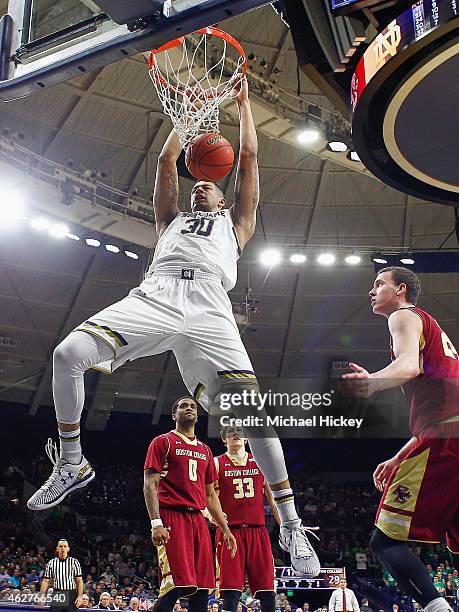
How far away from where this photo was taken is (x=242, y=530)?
23.4 feet

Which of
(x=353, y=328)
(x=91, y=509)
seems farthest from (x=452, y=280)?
(x=91, y=509)

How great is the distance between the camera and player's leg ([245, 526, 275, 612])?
6785 millimetres

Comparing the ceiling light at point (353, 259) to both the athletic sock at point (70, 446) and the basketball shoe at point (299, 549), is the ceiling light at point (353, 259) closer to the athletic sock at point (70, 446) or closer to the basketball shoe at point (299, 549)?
the basketball shoe at point (299, 549)

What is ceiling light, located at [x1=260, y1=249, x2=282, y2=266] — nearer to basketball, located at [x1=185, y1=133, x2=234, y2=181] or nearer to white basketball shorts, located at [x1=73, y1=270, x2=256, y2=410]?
basketball, located at [x1=185, y1=133, x2=234, y2=181]

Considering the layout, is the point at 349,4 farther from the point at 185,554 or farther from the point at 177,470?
the point at 185,554

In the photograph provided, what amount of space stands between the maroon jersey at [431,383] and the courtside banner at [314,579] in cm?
775

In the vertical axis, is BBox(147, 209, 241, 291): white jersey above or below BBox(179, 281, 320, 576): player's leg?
above

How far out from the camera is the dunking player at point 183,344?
4.23 metres

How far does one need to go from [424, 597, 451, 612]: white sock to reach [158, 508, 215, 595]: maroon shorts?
254 cm

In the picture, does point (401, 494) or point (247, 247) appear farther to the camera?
point (247, 247)

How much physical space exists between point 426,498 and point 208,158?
2.78m

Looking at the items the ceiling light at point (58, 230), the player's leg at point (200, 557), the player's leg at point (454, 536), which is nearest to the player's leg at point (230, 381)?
the player's leg at point (454, 536)

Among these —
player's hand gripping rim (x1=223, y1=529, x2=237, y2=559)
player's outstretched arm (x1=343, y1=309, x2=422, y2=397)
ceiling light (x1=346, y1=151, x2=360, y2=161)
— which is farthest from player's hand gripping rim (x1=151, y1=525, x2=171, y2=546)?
ceiling light (x1=346, y1=151, x2=360, y2=161)

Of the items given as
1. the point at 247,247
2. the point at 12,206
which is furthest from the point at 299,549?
the point at 247,247
